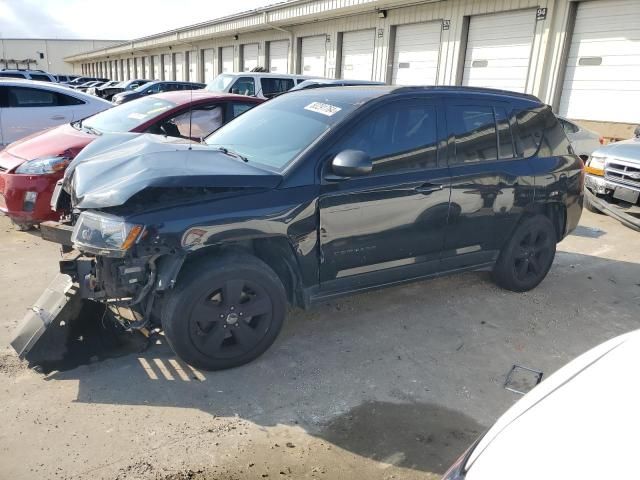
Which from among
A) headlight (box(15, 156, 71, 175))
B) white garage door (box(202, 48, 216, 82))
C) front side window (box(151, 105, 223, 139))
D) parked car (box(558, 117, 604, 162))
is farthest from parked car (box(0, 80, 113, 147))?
white garage door (box(202, 48, 216, 82))

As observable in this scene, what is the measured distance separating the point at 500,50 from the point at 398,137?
1219cm

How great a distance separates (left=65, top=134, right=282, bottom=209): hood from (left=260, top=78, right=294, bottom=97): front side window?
9.39m

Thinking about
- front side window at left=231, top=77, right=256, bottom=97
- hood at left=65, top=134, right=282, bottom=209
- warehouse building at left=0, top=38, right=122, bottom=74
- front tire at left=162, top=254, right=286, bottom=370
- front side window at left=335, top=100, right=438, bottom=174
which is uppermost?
warehouse building at left=0, top=38, right=122, bottom=74

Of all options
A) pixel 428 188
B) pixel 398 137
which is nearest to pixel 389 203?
pixel 428 188

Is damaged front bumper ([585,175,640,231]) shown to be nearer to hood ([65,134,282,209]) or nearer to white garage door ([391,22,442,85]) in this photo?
hood ([65,134,282,209])

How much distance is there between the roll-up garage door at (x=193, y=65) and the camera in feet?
107

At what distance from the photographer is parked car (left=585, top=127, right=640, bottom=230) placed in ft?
22.9

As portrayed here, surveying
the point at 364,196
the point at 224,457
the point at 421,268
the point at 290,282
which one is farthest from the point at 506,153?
the point at 224,457

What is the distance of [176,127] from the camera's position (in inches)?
239

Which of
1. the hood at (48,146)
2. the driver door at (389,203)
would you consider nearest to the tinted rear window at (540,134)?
the driver door at (389,203)

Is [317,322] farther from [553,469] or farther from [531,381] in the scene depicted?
[553,469]

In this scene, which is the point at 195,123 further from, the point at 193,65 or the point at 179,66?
the point at 179,66

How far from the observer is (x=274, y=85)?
12.9 metres

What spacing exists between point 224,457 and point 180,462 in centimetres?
22
